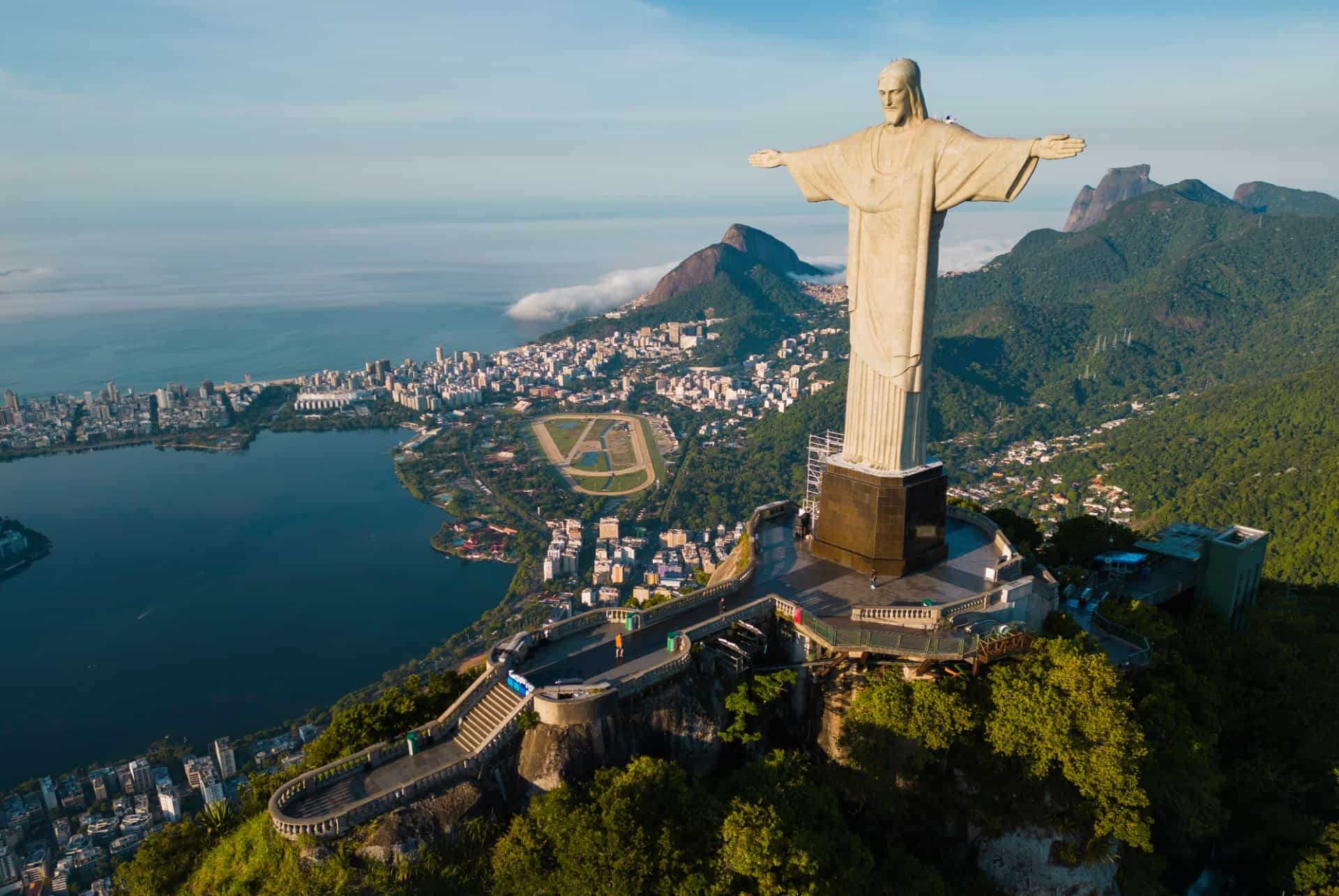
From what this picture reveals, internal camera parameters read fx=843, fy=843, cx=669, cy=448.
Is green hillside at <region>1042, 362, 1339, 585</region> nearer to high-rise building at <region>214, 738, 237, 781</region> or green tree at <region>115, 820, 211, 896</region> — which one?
green tree at <region>115, 820, 211, 896</region>

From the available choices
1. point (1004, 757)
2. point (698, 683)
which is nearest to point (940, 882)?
point (1004, 757)

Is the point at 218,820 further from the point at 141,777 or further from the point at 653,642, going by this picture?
the point at 141,777

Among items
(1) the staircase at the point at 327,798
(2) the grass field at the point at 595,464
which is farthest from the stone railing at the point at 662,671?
(2) the grass field at the point at 595,464

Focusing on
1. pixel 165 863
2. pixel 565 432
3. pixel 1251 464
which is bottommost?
pixel 565 432

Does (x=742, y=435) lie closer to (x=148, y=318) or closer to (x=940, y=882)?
(x=940, y=882)

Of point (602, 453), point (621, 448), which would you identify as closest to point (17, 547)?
point (602, 453)
